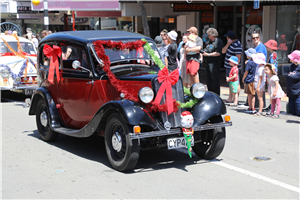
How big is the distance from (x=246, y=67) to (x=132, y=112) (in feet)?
17.7

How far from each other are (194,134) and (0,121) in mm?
5566

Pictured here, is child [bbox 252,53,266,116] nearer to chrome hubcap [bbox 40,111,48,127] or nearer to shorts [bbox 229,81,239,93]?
shorts [bbox 229,81,239,93]

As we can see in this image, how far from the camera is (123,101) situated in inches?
215

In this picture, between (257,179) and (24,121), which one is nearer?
(257,179)

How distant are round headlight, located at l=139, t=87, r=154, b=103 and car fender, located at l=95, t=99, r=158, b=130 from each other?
0.43 ft

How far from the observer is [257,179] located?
5246 millimetres

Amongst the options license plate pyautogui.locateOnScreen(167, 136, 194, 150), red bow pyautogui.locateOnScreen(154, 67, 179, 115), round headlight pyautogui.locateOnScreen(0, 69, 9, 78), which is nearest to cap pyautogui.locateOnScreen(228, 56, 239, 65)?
red bow pyautogui.locateOnScreen(154, 67, 179, 115)

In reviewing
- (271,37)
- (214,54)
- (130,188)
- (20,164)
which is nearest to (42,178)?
(20,164)

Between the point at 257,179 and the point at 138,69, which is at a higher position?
the point at 138,69

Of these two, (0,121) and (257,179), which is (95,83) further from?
(0,121)

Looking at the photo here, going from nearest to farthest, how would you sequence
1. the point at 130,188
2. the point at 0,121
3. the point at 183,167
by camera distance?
the point at 130,188 < the point at 183,167 < the point at 0,121

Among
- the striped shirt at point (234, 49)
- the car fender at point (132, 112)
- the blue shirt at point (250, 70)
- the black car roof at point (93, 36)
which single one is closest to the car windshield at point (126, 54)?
the black car roof at point (93, 36)

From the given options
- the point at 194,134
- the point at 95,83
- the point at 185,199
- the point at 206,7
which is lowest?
the point at 185,199

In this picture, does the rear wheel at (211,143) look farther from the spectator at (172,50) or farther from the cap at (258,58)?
the spectator at (172,50)
